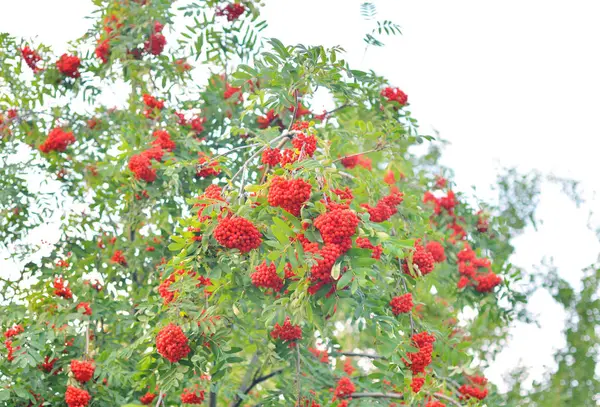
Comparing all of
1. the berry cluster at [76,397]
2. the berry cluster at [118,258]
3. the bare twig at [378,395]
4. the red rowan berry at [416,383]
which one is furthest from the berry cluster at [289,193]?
the berry cluster at [118,258]

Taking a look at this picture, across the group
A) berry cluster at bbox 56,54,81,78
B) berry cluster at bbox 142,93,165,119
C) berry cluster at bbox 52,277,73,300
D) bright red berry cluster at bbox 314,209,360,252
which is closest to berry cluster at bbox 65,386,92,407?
berry cluster at bbox 52,277,73,300

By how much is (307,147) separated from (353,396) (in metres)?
2.30

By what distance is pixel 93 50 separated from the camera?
263 inches

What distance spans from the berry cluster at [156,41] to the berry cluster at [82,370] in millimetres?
2923

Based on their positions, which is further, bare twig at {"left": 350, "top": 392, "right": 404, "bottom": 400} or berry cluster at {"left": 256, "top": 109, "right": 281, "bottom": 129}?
berry cluster at {"left": 256, "top": 109, "right": 281, "bottom": 129}

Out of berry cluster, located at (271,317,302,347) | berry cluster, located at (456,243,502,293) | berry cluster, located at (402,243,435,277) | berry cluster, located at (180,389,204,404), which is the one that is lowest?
berry cluster, located at (180,389,204,404)

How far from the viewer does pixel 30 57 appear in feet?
21.5

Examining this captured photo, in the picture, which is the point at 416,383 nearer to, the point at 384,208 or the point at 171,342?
the point at 384,208

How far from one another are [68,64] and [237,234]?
13.4 ft

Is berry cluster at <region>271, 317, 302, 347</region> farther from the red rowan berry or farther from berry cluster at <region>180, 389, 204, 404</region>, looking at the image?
the red rowan berry

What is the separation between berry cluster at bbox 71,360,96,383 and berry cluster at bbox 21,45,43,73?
129 inches

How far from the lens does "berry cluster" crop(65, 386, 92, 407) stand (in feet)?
13.9

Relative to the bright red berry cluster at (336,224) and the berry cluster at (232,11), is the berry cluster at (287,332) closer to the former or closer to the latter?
the bright red berry cluster at (336,224)

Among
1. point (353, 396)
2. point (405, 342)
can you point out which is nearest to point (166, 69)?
point (353, 396)
